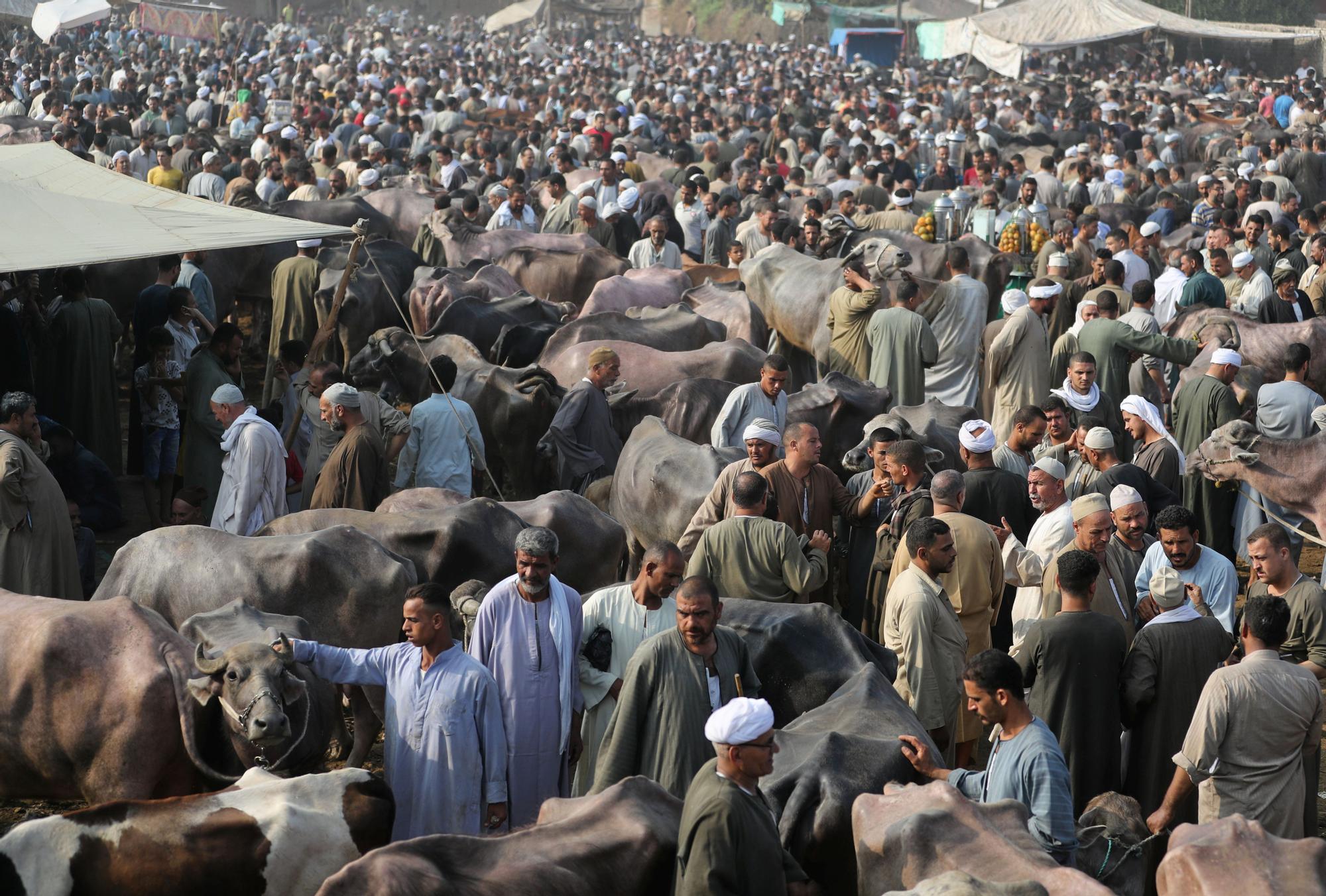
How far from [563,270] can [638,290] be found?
3.73 feet

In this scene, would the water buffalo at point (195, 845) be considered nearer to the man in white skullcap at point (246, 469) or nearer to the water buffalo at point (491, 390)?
the man in white skullcap at point (246, 469)

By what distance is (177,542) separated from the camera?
704 centimetres

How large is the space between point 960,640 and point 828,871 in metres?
1.53

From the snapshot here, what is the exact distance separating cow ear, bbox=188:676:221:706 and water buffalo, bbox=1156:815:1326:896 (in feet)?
10.6

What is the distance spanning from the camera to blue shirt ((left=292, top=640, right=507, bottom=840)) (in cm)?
534

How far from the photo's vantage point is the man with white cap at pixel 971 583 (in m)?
6.65

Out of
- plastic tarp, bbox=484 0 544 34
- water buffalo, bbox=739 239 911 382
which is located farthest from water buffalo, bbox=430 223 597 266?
plastic tarp, bbox=484 0 544 34

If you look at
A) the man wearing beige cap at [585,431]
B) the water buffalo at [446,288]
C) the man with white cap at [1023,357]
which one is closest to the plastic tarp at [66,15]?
the water buffalo at [446,288]

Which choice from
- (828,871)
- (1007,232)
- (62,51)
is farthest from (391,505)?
(62,51)

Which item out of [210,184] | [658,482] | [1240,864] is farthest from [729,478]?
[210,184]

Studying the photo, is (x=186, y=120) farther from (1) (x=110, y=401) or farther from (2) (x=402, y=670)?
(2) (x=402, y=670)

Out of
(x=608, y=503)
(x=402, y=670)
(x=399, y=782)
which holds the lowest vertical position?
(x=608, y=503)

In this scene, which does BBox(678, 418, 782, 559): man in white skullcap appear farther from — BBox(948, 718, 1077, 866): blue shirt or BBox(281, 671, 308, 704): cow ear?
BBox(948, 718, 1077, 866): blue shirt

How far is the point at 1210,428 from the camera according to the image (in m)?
9.64
